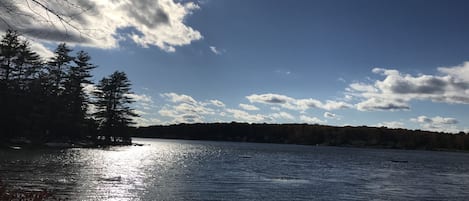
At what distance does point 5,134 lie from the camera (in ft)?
219

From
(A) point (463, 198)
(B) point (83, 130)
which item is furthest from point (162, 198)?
(B) point (83, 130)

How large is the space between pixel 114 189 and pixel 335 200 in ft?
46.9

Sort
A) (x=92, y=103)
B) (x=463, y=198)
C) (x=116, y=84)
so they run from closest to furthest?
(x=463, y=198) → (x=92, y=103) → (x=116, y=84)

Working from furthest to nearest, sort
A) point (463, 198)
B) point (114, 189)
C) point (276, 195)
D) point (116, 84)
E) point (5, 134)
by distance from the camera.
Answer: point (116, 84) < point (5, 134) < point (463, 198) < point (276, 195) < point (114, 189)

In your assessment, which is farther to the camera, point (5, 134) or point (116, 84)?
point (116, 84)

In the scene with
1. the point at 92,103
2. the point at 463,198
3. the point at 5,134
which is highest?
the point at 92,103

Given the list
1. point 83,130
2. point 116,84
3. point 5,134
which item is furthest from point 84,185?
point 116,84

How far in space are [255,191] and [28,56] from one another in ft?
178

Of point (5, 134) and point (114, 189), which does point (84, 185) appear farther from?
point (5, 134)

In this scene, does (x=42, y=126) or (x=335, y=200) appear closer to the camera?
(x=335, y=200)

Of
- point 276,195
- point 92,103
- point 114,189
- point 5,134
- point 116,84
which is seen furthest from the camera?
point 116,84

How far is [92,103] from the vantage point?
98.9m

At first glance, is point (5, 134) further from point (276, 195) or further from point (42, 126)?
point (276, 195)

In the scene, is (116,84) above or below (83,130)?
above
